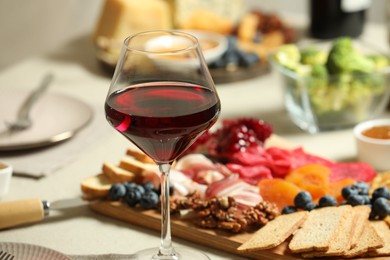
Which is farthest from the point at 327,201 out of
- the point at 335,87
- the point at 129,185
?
the point at 335,87

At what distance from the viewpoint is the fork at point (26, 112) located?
1810 millimetres

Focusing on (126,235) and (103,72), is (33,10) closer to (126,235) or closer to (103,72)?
(103,72)

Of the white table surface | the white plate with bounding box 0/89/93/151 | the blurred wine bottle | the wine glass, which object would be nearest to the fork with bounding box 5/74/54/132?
the white plate with bounding box 0/89/93/151

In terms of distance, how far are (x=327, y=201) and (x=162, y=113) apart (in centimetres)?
39

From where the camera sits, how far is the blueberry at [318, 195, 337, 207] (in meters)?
1.37

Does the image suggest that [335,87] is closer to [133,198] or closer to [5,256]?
[133,198]

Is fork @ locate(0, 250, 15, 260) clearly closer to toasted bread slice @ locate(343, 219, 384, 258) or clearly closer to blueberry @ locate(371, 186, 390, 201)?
toasted bread slice @ locate(343, 219, 384, 258)

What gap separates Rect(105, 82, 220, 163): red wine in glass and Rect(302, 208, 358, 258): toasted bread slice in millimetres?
262

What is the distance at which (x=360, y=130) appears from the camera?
1683mm

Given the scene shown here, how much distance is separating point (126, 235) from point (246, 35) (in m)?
1.18

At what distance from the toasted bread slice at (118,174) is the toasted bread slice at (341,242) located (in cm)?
40

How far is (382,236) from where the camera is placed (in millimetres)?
1274

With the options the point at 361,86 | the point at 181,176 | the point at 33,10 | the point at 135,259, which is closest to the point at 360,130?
the point at 361,86

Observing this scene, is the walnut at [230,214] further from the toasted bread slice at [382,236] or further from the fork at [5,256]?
the fork at [5,256]
